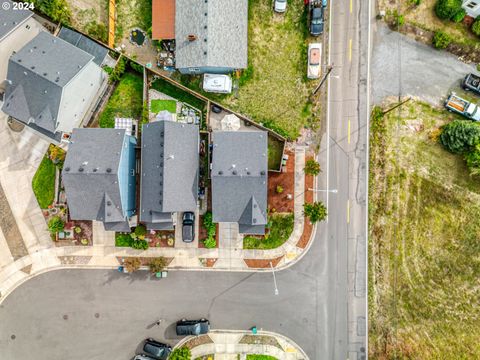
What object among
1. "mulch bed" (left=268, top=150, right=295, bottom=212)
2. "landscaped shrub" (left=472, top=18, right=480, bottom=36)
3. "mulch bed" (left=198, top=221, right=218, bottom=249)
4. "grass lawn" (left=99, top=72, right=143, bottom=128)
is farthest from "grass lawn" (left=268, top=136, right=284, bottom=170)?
"landscaped shrub" (left=472, top=18, right=480, bottom=36)

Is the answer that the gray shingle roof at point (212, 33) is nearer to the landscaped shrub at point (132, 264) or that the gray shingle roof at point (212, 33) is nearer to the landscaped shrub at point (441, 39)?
the landscaped shrub at point (441, 39)

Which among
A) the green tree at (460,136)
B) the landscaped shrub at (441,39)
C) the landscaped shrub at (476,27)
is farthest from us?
the landscaped shrub at (441,39)

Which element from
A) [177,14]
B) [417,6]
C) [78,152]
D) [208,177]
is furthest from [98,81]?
[417,6]

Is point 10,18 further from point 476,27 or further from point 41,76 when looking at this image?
point 476,27

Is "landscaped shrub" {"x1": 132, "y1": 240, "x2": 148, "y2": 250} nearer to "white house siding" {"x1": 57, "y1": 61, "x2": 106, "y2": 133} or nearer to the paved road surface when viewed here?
"white house siding" {"x1": 57, "y1": 61, "x2": 106, "y2": 133}

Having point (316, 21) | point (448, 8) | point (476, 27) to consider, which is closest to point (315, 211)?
point (316, 21)

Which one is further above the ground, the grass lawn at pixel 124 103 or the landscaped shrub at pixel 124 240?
the grass lawn at pixel 124 103

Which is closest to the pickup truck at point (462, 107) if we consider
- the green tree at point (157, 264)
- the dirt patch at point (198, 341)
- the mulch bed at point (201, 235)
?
the mulch bed at point (201, 235)
